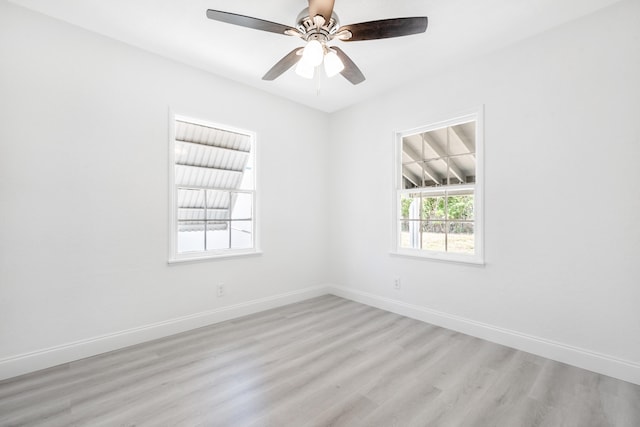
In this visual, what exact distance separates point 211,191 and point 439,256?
268 cm

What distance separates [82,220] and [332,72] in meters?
2.43

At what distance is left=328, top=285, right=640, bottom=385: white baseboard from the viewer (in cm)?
215

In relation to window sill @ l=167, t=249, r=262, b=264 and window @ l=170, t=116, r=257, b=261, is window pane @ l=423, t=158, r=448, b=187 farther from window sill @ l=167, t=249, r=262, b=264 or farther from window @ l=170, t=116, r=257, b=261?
window sill @ l=167, t=249, r=262, b=264

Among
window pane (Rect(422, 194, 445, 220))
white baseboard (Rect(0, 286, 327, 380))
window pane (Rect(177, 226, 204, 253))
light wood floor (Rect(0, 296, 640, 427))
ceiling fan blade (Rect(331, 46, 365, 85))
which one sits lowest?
light wood floor (Rect(0, 296, 640, 427))

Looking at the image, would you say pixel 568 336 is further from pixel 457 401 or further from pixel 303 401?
pixel 303 401

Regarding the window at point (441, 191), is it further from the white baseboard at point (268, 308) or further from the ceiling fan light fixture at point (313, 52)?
the ceiling fan light fixture at point (313, 52)

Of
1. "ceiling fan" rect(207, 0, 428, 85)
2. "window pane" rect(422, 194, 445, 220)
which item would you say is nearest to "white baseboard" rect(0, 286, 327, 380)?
"window pane" rect(422, 194, 445, 220)

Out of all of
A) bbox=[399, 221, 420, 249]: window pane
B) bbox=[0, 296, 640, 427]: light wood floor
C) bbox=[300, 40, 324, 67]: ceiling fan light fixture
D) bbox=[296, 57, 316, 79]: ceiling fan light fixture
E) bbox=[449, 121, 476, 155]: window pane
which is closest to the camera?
bbox=[0, 296, 640, 427]: light wood floor

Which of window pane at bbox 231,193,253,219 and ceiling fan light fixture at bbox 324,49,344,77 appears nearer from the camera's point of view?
ceiling fan light fixture at bbox 324,49,344,77

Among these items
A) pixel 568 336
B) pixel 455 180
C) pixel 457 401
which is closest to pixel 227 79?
pixel 455 180

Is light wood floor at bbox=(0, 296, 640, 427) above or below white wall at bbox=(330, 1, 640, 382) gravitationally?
below

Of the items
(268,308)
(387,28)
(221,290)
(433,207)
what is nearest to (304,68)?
(387,28)

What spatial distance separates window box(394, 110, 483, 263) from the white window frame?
178 cm

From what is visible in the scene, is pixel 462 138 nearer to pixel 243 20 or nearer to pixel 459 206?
pixel 459 206
